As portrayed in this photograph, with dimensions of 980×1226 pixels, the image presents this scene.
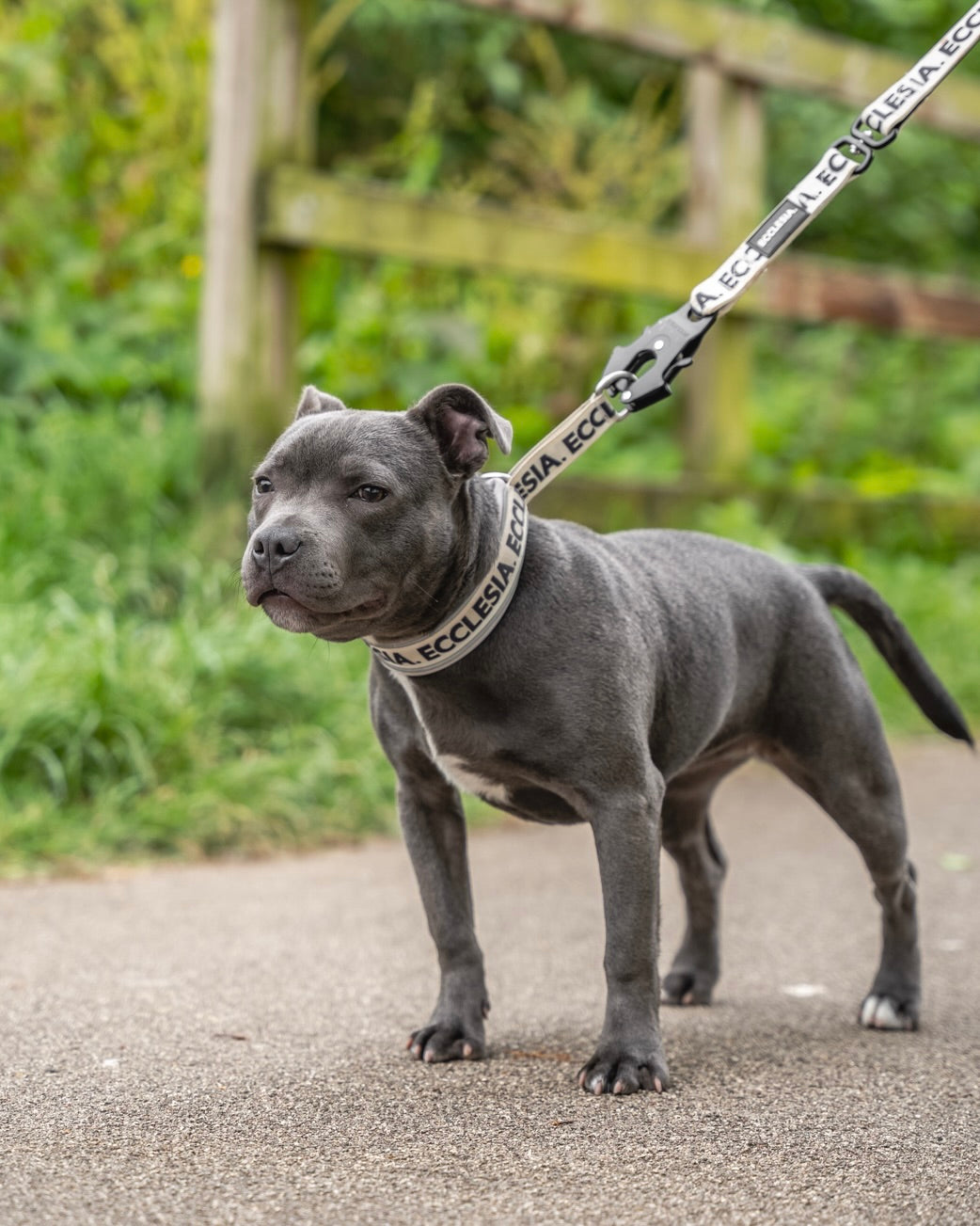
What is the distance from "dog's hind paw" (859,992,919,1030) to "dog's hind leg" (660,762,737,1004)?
38cm

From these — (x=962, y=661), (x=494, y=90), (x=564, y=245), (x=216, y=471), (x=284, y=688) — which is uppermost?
(x=494, y=90)

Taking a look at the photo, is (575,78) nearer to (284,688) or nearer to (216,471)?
(216,471)

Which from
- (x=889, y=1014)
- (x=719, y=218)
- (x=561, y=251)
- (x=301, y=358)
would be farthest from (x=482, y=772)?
(x=719, y=218)

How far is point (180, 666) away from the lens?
5012mm

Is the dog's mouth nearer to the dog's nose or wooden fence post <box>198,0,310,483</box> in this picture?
the dog's nose

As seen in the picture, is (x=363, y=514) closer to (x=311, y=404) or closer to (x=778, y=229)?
(x=311, y=404)

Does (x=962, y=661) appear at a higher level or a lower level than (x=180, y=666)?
lower

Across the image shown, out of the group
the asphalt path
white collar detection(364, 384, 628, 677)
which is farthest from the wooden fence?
white collar detection(364, 384, 628, 677)

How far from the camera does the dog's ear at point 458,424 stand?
2701 millimetres

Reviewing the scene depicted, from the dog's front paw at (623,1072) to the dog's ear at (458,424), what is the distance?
1.05 meters

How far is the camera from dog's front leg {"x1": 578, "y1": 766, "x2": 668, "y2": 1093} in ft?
8.60

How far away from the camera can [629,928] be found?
2.64 metres

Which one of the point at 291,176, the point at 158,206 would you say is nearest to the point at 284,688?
the point at 291,176

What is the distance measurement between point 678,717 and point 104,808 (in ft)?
7.45
